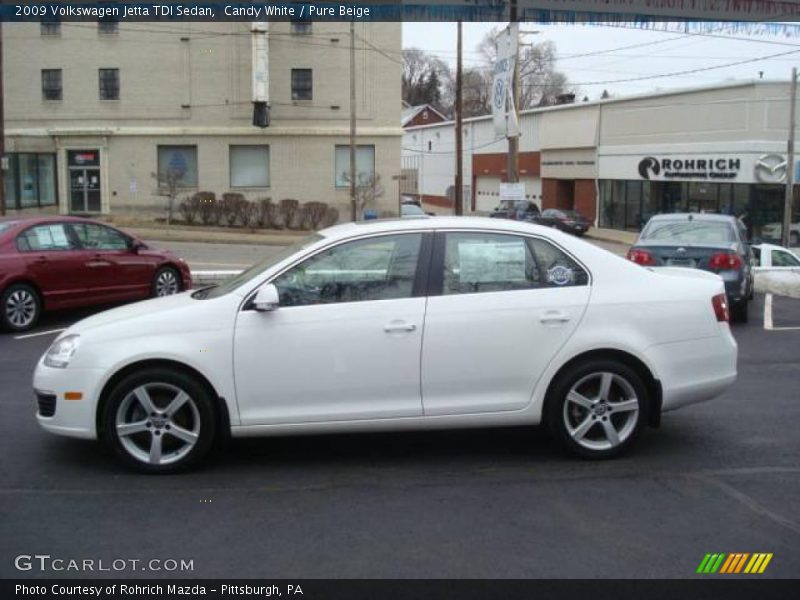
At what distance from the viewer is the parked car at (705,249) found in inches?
491

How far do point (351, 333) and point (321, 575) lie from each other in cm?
180

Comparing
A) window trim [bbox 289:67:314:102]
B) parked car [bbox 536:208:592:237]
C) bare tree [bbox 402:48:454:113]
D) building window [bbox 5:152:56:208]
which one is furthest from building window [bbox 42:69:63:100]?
bare tree [bbox 402:48:454:113]

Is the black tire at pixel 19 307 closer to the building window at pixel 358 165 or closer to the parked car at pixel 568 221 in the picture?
the building window at pixel 358 165

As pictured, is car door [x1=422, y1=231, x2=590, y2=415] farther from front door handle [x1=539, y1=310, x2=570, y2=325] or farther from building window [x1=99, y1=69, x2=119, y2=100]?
building window [x1=99, y1=69, x2=119, y2=100]

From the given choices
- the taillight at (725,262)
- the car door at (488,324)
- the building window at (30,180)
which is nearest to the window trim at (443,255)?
the car door at (488,324)

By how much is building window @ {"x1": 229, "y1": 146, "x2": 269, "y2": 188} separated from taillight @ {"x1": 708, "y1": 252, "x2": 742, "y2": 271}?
3252cm

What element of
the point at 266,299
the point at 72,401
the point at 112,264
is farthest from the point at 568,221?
the point at 72,401

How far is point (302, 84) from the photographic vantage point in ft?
139

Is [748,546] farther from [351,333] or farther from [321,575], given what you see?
[351,333]

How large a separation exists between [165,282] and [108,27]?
103 feet

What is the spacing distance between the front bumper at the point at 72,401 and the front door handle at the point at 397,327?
1.77 meters

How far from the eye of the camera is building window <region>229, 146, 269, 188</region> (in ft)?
141
